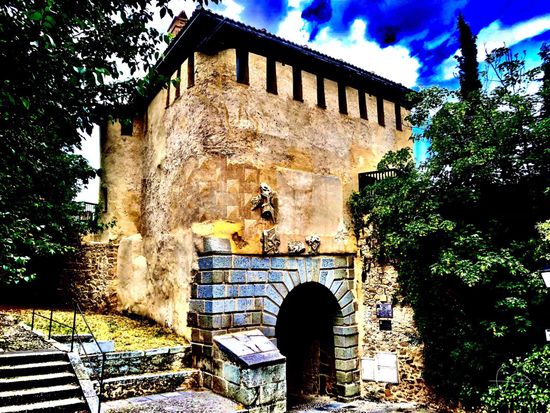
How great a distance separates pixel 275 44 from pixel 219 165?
10.9 feet

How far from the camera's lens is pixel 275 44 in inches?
381

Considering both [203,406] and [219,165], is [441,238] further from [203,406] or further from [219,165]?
[203,406]

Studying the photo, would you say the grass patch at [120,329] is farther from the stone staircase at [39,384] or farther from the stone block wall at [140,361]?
the stone staircase at [39,384]

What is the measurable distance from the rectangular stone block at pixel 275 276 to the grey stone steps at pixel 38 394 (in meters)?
4.02

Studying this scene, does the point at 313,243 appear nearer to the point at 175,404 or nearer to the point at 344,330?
the point at 344,330

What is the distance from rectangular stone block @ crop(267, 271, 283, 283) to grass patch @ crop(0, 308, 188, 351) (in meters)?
2.17

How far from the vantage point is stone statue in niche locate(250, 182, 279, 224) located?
8867 millimetres

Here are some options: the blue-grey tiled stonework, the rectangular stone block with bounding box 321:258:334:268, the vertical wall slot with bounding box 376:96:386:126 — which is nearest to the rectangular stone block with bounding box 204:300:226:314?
the blue-grey tiled stonework

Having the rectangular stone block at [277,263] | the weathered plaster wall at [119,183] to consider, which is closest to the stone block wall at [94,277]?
the weathered plaster wall at [119,183]

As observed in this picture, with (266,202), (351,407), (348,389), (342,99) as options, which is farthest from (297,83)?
(351,407)

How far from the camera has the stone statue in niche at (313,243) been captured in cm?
956

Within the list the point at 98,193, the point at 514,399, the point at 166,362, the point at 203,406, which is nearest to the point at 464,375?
the point at 514,399

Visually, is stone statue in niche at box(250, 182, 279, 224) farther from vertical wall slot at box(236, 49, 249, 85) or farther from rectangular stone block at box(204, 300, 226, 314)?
vertical wall slot at box(236, 49, 249, 85)

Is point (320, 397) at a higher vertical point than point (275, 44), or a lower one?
lower
